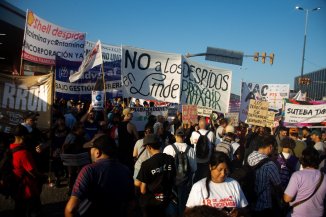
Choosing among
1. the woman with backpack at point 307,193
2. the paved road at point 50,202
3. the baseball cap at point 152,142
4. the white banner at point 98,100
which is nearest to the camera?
the woman with backpack at point 307,193

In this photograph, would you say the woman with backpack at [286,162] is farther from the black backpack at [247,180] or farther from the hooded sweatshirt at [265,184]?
the black backpack at [247,180]

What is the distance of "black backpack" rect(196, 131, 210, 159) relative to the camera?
24.4 feet

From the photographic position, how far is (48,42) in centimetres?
1015

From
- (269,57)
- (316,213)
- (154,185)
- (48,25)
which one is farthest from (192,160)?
(269,57)

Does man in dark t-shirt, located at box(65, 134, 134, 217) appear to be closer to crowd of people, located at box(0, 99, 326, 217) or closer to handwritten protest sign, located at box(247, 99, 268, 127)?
crowd of people, located at box(0, 99, 326, 217)

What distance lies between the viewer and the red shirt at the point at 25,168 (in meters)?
4.97

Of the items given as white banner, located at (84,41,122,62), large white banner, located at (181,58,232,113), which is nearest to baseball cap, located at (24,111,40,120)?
large white banner, located at (181,58,232,113)

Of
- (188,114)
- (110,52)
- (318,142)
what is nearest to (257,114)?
(188,114)

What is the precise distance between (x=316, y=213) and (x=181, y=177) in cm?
201

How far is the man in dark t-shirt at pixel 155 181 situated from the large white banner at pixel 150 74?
4.38 meters

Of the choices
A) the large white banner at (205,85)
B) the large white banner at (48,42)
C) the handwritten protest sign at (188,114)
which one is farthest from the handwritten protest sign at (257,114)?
the large white banner at (48,42)

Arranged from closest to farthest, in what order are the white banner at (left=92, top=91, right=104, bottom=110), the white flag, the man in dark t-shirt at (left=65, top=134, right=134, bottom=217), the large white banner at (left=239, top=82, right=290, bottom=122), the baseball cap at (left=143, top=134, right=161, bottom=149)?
the man in dark t-shirt at (left=65, top=134, right=134, bottom=217) < the baseball cap at (left=143, top=134, right=161, bottom=149) < the white flag < the white banner at (left=92, top=91, right=104, bottom=110) < the large white banner at (left=239, top=82, right=290, bottom=122)

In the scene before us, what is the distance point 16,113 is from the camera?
294 inches

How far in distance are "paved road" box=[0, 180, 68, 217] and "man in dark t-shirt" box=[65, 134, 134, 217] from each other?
129 inches
